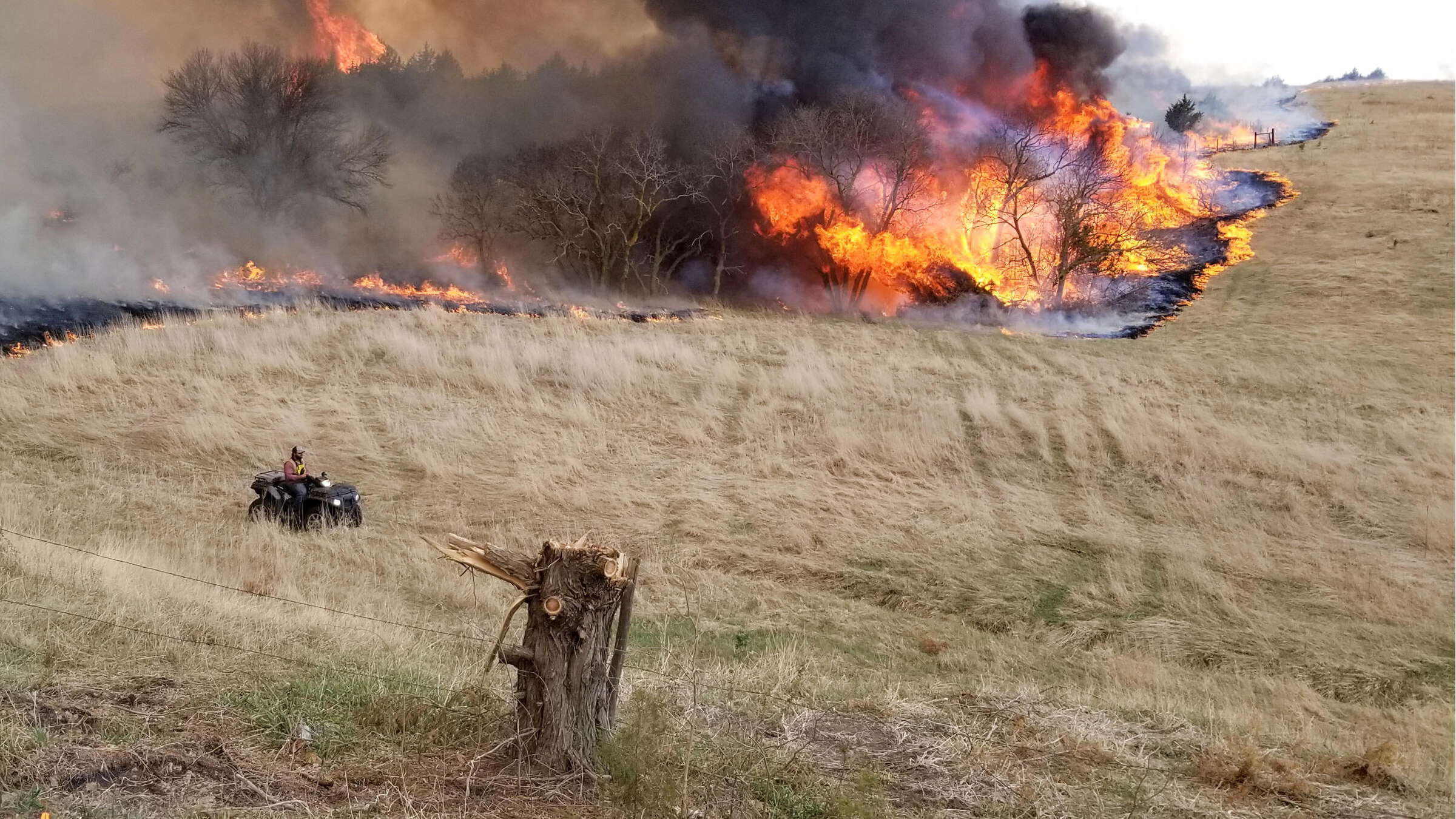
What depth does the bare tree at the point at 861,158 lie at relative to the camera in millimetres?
41219

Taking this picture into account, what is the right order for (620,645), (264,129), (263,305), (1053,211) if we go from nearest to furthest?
1. (620,645)
2. (263,305)
3. (1053,211)
4. (264,129)

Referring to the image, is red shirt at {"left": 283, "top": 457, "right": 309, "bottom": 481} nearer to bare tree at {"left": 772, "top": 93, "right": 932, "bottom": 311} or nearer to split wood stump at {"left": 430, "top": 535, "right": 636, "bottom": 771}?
split wood stump at {"left": 430, "top": 535, "right": 636, "bottom": 771}

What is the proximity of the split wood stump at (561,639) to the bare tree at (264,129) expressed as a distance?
3814cm

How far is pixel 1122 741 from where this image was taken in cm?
836

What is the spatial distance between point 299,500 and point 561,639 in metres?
10.6

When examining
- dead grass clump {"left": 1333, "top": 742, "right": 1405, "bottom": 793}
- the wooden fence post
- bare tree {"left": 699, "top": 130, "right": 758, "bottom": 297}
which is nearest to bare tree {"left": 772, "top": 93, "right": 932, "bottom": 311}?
bare tree {"left": 699, "top": 130, "right": 758, "bottom": 297}

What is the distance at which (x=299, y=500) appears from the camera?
1547 centimetres

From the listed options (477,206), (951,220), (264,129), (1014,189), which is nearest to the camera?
(1014,189)

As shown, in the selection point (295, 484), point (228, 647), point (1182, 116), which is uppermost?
point (1182, 116)

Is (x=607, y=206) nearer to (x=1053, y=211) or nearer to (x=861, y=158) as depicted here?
(x=861, y=158)

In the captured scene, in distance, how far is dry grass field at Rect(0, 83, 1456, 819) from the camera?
21.7ft

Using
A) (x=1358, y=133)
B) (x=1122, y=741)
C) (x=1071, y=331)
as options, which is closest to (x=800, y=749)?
(x=1122, y=741)

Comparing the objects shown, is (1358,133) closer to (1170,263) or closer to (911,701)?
(1170,263)

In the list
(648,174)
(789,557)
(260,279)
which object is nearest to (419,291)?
(260,279)
